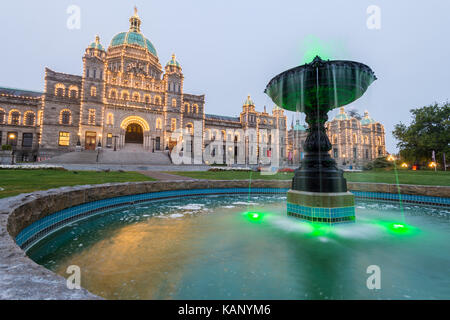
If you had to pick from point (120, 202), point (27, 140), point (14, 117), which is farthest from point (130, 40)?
point (120, 202)

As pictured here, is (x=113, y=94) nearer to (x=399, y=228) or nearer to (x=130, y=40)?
(x=130, y=40)

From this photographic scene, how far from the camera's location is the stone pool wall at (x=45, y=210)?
4.40 ft

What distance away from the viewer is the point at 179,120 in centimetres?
3962

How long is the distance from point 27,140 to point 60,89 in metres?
10.6

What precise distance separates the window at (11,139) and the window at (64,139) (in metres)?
8.00

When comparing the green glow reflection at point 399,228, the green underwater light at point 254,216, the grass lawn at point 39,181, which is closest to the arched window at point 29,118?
the grass lawn at point 39,181

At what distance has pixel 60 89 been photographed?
113 feet

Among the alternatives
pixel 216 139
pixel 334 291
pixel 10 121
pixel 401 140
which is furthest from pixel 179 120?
pixel 334 291

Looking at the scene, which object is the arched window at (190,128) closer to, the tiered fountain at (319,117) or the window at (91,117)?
the window at (91,117)

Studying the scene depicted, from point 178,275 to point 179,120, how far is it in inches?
1529

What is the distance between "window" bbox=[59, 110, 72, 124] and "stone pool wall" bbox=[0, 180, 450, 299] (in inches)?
1407

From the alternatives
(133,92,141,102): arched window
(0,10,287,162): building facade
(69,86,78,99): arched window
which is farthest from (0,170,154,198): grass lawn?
(69,86,78,99): arched window
